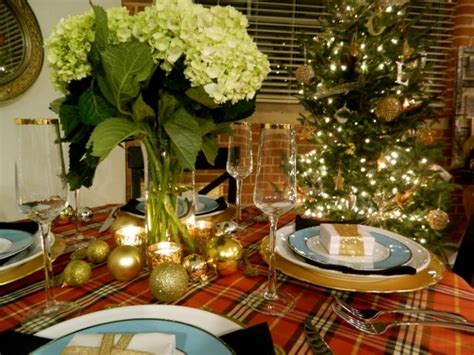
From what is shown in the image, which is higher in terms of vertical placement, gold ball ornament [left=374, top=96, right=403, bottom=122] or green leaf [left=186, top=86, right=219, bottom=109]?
gold ball ornament [left=374, top=96, right=403, bottom=122]

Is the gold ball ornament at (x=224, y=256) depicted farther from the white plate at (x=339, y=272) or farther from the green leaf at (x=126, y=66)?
the green leaf at (x=126, y=66)

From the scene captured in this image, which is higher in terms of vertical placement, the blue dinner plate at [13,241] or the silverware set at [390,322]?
the blue dinner plate at [13,241]

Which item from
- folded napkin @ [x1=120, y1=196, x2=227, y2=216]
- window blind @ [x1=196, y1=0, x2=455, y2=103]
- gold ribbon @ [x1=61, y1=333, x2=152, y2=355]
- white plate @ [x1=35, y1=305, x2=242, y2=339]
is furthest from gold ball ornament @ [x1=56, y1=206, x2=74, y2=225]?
window blind @ [x1=196, y1=0, x2=455, y2=103]

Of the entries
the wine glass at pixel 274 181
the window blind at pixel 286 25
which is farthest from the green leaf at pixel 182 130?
the window blind at pixel 286 25

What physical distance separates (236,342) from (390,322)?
0.26 metres

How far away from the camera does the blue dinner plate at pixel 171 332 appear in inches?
15.0

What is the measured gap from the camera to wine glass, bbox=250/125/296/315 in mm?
608

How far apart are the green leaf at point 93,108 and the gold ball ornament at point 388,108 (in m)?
1.70

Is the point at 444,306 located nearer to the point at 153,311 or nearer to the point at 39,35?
the point at 153,311

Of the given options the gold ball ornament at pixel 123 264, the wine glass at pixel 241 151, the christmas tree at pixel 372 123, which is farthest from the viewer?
the christmas tree at pixel 372 123

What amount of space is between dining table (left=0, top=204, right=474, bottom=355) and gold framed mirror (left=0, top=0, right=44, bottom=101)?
1.61 metres

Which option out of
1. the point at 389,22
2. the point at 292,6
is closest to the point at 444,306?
the point at 389,22

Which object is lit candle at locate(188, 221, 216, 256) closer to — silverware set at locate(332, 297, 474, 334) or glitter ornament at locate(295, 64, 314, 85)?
silverware set at locate(332, 297, 474, 334)

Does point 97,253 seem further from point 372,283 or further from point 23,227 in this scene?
point 372,283
